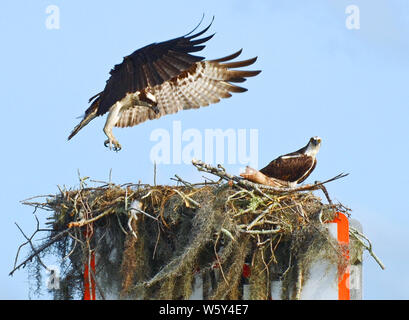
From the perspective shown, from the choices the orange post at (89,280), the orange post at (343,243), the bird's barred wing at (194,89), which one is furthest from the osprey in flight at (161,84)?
the orange post at (343,243)

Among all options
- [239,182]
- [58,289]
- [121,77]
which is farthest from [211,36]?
[58,289]

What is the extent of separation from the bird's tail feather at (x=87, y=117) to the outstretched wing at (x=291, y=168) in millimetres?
2258

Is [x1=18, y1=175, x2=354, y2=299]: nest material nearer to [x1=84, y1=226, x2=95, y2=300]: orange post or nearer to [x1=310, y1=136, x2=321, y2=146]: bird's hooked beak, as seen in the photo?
[x1=84, y1=226, x2=95, y2=300]: orange post

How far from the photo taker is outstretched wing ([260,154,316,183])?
8852mm

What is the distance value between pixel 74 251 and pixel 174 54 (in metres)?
2.60

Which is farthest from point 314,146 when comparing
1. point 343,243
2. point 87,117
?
point 87,117

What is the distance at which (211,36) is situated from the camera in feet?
29.9

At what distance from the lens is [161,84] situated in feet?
33.2

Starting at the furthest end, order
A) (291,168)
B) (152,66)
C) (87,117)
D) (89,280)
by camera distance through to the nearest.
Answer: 1. (87,117)
2. (152,66)
3. (291,168)
4. (89,280)

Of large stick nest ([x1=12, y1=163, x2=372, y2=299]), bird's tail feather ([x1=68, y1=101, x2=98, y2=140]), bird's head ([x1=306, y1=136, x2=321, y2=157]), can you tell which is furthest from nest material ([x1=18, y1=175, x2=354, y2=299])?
bird's tail feather ([x1=68, y1=101, x2=98, y2=140])

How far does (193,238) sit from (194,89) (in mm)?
3219

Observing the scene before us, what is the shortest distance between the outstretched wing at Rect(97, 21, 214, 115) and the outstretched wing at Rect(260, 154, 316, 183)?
1.50 m

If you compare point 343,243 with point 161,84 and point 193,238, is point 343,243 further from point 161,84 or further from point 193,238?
point 161,84
